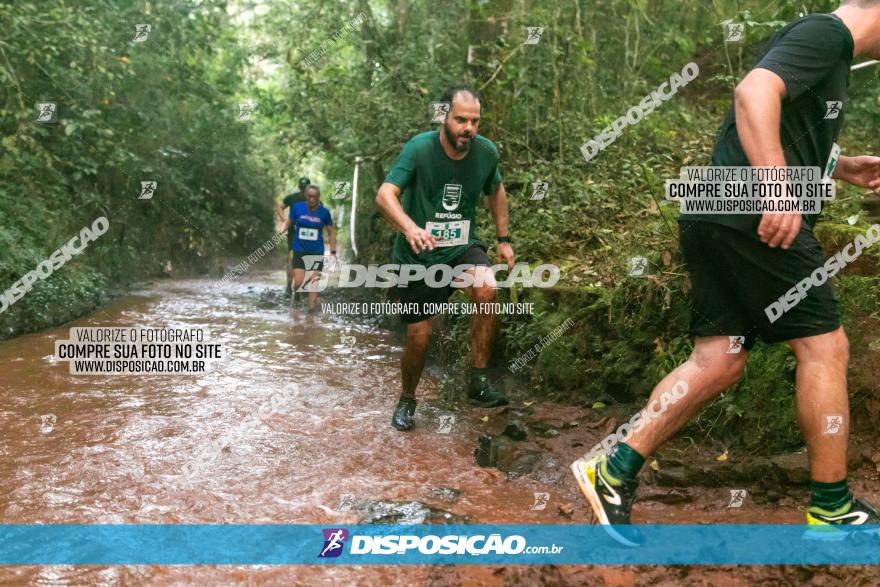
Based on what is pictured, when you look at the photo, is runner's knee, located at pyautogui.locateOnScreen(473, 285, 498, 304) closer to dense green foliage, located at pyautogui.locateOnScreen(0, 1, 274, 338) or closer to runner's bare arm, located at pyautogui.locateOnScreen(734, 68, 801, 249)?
runner's bare arm, located at pyautogui.locateOnScreen(734, 68, 801, 249)

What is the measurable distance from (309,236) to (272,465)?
7255mm

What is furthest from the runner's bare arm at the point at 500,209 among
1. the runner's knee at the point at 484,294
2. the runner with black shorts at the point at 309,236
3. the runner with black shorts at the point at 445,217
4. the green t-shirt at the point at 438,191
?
the runner with black shorts at the point at 309,236

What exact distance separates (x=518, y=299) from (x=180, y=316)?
597 centimetres

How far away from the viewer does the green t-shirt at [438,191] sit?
466 cm

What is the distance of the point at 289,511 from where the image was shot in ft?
11.3

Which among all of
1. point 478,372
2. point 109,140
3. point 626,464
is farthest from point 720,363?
point 109,140

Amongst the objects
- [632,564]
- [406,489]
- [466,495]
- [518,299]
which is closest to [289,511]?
[406,489]

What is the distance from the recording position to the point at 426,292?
4.56 m

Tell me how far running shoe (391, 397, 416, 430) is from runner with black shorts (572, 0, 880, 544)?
2042 mm

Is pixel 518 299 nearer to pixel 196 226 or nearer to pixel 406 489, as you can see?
pixel 406 489

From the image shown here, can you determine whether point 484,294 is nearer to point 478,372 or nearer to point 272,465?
point 478,372

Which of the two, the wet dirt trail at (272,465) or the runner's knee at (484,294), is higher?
the runner's knee at (484,294)

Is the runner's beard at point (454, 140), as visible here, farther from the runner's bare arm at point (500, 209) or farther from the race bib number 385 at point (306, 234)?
the race bib number 385 at point (306, 234)

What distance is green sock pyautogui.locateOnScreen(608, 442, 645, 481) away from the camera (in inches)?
110
